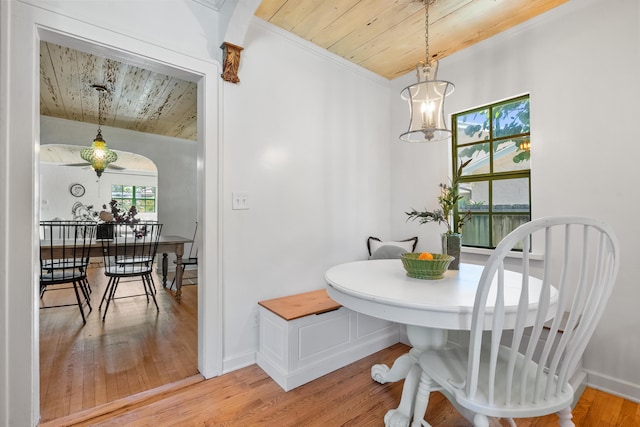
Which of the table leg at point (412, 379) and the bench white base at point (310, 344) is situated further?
the bench white base at point (310, 344)

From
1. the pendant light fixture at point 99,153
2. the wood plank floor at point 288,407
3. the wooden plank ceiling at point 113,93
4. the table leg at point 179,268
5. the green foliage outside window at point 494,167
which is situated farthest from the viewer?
the pendant light fixture at point 99,153

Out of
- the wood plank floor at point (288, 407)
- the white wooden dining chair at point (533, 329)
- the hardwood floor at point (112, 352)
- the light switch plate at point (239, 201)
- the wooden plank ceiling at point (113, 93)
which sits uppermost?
the wooden plank ceiling at point (113, 93)

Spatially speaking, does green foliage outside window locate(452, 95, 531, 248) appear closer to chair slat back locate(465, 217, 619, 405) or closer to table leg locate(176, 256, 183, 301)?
chair slat back locate(465, 217, 619, 405)

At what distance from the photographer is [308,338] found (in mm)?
1910

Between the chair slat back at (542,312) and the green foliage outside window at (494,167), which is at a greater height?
the green foliage outside window at (494,167)

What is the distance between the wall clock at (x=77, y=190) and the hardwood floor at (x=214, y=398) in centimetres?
622

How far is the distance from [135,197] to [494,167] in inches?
339

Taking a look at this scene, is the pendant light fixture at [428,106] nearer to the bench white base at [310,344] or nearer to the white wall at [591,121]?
the white wall at [591,121]

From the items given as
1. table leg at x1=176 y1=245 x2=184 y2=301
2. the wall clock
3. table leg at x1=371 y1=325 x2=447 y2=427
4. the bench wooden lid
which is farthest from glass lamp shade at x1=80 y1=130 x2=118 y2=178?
table leg at x1=371 y1=325 x2=447 y2=427

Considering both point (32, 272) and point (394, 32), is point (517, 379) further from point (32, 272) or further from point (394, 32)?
point (394, 32)

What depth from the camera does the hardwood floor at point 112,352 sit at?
5.72 feet

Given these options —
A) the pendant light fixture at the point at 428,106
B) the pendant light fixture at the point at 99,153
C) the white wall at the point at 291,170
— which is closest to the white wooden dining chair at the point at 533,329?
the pendant light fixture at the point at 428,106

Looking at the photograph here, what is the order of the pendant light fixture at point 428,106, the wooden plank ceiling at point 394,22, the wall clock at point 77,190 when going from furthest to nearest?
the wall clock at point 77,190, the wooden plank ceiling at point 394,22, the pendant light fixture at point 428,106

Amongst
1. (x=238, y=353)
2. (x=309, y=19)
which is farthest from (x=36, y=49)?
(x=238, y=353)
